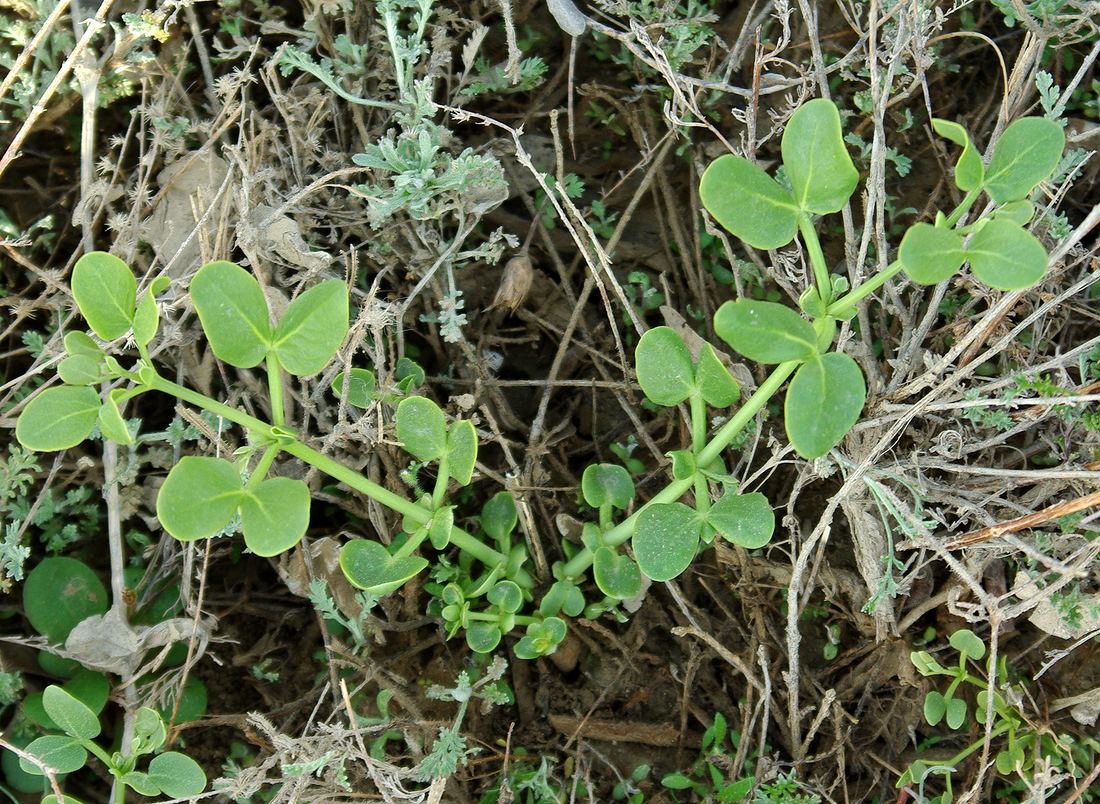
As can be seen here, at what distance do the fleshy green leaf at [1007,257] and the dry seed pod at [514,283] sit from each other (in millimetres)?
1122

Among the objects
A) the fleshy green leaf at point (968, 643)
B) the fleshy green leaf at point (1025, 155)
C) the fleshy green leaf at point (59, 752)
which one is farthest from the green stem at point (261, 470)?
the fleshy green leaf at point (968, 643)

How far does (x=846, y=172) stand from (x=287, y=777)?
155 centimetres

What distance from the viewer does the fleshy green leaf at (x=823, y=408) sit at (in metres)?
1.39

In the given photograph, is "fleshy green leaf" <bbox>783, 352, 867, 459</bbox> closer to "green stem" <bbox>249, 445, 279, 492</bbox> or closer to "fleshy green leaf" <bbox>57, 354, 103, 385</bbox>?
"green stem" <bbox>249, 445, 279, 492</bbox>

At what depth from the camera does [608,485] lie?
199 centimetres

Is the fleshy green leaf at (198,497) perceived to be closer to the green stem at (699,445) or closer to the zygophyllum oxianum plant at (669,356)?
the zygophyllum oxianum plant at (669,356)

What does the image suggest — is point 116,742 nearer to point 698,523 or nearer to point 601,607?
point 601,607

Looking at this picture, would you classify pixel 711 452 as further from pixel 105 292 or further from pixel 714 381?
pixel 105 292

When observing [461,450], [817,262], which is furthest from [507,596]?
[817,262]

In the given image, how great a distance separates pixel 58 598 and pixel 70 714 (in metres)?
0.46

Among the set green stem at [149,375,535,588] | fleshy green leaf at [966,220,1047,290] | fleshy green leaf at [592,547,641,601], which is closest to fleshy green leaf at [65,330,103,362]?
green stem at [149,375,535,588]

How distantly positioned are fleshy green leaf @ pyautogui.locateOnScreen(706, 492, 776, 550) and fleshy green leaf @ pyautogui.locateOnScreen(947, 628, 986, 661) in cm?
60

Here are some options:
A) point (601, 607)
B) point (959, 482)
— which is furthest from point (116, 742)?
point (959, 482)

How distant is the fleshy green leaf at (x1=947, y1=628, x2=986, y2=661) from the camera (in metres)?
1.98
